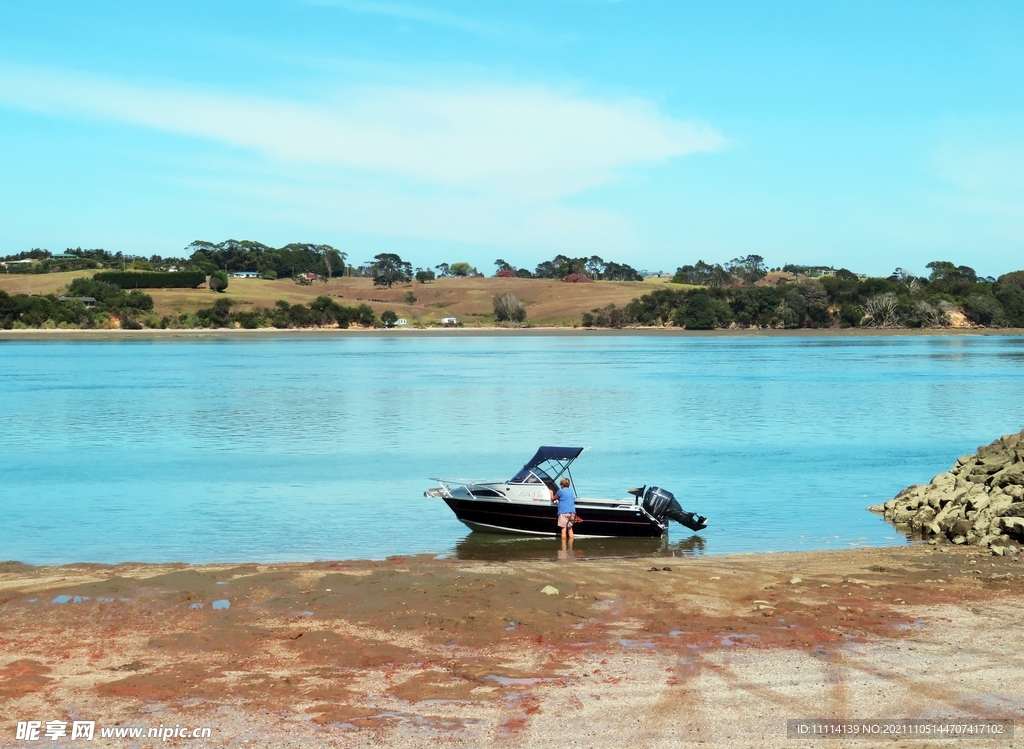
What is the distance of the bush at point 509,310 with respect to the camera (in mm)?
190750

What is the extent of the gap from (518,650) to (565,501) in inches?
352

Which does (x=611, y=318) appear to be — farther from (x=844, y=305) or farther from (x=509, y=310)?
(x=844, y=305)

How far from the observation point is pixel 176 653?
11.7 metres

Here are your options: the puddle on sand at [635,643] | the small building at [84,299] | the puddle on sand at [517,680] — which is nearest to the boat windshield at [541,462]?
the puddle on sand at [635,643]

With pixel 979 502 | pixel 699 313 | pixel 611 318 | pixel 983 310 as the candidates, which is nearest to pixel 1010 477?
pixel 979 502

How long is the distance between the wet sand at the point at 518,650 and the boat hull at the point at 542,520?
12.4 ft

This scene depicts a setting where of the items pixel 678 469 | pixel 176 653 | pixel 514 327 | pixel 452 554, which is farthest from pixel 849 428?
pixel 514 327

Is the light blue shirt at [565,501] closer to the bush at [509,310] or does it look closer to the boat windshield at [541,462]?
the boat windshield at [541,462]

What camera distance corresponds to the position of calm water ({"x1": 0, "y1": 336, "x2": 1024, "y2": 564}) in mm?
21797

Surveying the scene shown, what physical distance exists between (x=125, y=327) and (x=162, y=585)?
15368cm

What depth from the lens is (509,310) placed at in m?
191

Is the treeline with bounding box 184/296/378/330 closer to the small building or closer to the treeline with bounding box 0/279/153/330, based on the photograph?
the treeline with bounding box 0/279/153/330

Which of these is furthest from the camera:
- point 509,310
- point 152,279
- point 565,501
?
point 509,310

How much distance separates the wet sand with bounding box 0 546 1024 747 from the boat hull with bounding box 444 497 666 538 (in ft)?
12.4
